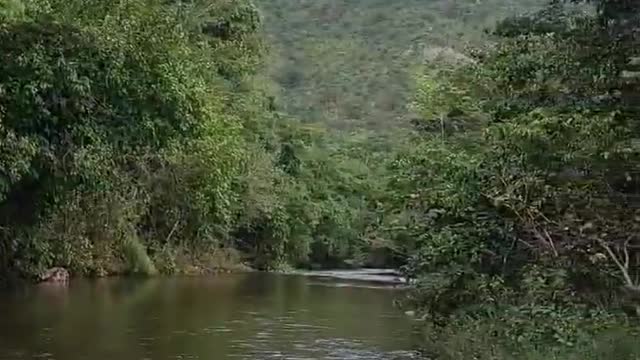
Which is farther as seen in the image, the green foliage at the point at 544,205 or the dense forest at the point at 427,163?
the dense forest at the point at 427,163

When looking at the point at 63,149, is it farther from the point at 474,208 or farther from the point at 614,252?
the point at 614,252

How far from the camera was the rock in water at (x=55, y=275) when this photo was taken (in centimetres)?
3170

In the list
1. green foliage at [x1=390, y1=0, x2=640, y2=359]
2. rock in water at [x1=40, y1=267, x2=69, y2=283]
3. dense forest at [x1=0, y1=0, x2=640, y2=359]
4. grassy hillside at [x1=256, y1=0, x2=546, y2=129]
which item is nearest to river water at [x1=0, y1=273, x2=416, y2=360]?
rock in water at [x1=40, y1=267, x2=69, y2=283]

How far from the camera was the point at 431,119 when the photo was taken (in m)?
28.7

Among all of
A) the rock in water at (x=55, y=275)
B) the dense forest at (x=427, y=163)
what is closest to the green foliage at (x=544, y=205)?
the dense forest at (x=427, y=163)

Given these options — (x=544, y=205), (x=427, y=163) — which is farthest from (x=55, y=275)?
(x=544, y=205)

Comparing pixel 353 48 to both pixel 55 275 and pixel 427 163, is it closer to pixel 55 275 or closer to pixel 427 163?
pixel 55 275

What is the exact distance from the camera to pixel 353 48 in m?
89.5

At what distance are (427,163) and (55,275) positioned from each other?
15.6m

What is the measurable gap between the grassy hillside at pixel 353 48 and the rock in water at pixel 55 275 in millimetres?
47044

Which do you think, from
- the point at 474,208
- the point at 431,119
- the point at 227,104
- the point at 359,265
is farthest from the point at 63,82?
the point at 359,265

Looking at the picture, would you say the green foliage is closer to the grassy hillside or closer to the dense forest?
the dense forest

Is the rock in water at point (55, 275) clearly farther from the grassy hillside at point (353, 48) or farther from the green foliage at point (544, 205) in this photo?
the grassy hillside at point (353, 48)

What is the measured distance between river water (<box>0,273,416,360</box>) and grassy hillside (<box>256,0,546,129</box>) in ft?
162
